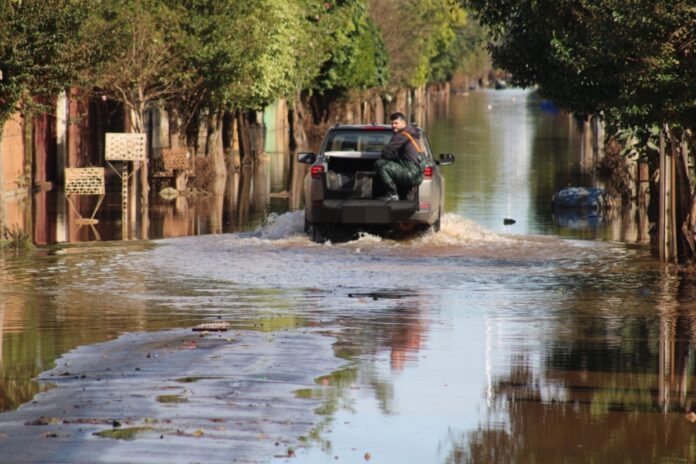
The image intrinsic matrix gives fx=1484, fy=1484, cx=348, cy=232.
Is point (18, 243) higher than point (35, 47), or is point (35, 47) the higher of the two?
point (35, 47)

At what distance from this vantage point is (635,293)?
15.4 meters

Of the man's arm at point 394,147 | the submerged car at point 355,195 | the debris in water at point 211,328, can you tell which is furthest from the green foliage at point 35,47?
the debris in water at point 211,328

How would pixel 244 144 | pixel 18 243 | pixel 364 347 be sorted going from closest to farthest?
pixel 364 347
pixel 18 243
pixel 244 144

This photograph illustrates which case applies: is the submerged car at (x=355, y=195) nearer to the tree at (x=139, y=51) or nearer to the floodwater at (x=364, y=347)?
the floodwater at (x=364, y=347)

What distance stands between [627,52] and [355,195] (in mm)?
5067

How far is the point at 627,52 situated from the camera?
1641 centimetres

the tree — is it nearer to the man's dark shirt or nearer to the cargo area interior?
the cargo area interior

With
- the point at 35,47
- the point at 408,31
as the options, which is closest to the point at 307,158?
the point at 35,47

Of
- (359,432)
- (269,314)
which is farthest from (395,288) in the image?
(359,432)

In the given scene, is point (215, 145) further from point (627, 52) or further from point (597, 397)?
point (597, 397)

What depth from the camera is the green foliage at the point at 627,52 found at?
50.5ft

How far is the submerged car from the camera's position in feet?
65.0

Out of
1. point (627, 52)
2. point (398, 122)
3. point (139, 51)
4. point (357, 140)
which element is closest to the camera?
point (627, 52)

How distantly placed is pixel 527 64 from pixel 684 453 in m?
17.2
